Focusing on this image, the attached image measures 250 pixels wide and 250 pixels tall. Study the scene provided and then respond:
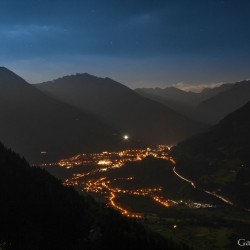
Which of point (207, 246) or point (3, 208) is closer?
point (3, 208)

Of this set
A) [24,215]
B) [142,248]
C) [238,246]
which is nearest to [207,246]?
[238,246]

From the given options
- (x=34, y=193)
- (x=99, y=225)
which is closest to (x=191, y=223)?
(x=99, y=225)

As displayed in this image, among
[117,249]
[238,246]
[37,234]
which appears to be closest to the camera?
[37,234]

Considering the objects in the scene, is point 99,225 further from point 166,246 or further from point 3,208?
point 3,208

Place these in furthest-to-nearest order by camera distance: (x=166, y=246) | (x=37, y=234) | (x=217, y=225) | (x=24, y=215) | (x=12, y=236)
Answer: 1. (x=217, y=225)
2. (x=166, y=246)
3. (x=24, y=215)
4. (x=37, y=234)
5. (x=12, y=236)

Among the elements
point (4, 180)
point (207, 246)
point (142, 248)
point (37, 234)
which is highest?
point (4, 180)

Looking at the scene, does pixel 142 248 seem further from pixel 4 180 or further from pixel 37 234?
pixel 4 180

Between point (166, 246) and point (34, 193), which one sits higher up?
point (34, 193)
